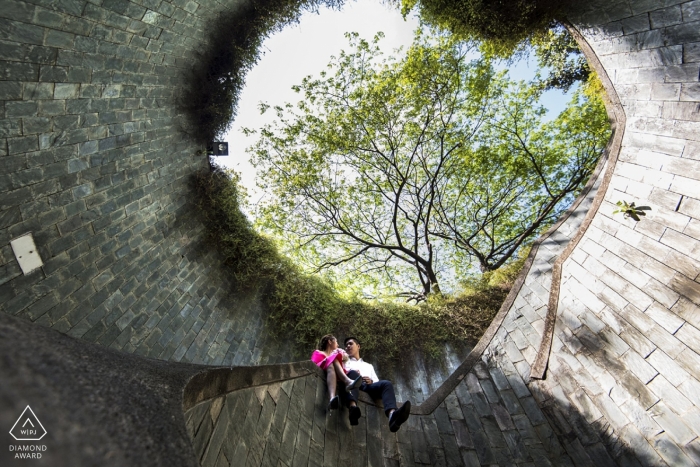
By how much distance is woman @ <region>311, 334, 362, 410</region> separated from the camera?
3.43 meters

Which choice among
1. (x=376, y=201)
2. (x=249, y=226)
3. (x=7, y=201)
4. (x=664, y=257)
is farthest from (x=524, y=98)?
(x=7, y=201)

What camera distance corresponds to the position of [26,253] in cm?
299

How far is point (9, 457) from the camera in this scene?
610 mm

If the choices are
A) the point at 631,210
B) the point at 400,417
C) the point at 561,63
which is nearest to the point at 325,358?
the point at 400,417

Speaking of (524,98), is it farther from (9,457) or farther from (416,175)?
(9,457)

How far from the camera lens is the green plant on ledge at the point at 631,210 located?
11.6 feet

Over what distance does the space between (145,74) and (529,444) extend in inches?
227

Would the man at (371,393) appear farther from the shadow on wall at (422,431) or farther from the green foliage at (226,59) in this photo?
the green foliage at (226,59)

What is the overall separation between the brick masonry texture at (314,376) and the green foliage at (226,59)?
29cm

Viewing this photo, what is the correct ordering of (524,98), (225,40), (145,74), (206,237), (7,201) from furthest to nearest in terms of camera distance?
(524,98) < (206,237) < (225,40) < (145,74) < (7,201)

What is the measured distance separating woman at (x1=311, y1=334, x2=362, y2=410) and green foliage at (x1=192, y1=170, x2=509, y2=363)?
6.14ft

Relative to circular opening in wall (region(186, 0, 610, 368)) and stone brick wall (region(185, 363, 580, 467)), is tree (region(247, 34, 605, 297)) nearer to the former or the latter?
circular opening in wall (region(186, 0, 610, 368))
